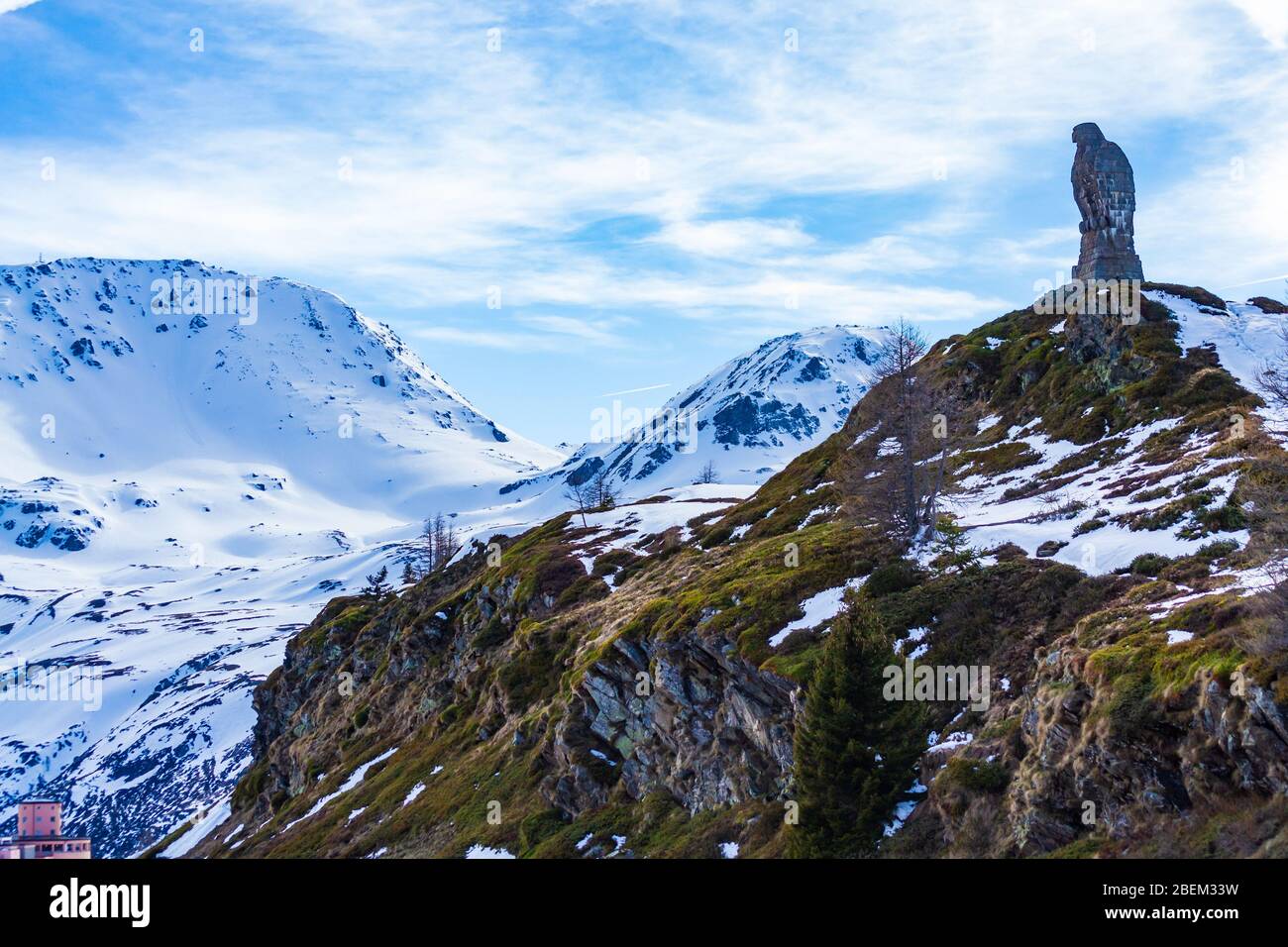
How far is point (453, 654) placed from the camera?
77375mm

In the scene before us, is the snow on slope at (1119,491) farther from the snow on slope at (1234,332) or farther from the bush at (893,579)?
the bush at (893,579)

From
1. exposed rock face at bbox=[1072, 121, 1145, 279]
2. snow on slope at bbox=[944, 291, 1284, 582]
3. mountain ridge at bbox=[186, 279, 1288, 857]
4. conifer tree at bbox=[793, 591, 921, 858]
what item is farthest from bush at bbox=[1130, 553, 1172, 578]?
exposed rock face at bbox=[1072, 121, 1145, 279]

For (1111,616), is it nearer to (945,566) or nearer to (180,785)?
(945,566)

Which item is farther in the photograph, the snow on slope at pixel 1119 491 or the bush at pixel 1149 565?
the snow on slope at pixel 1119 491

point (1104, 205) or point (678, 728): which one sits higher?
point (1104, 205)

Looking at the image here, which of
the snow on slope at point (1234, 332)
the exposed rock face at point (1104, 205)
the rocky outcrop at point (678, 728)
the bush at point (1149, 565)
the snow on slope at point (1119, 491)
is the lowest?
the rocky outcrop at point (678, 728)

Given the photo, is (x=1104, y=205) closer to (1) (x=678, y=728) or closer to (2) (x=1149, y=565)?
(2) (x=1149, y=565)

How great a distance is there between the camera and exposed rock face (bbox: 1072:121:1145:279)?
227 ft

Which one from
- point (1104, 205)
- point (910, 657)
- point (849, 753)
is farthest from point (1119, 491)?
point (1104, 205)

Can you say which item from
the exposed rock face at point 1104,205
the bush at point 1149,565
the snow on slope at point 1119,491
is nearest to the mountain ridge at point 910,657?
the bush at point 1149,565

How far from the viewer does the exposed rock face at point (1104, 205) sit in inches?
2724

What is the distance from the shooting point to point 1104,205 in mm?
70188

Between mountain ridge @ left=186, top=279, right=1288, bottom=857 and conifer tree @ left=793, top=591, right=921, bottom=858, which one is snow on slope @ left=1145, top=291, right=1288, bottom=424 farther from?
conifer tree @ left=793, top=591, right=921, bottom=858
